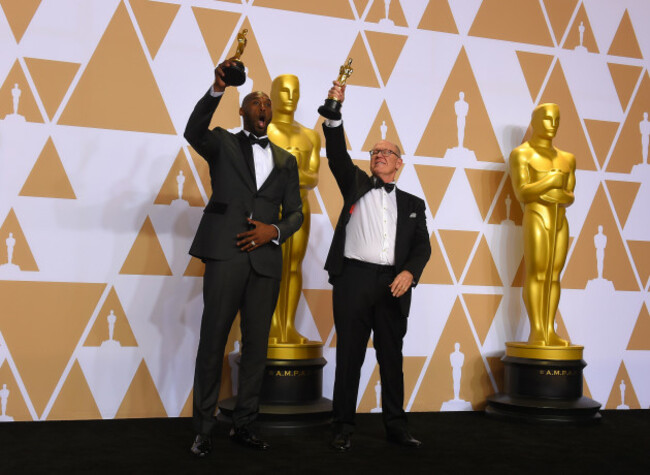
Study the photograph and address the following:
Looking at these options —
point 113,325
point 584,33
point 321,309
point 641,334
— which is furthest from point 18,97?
point 641,334

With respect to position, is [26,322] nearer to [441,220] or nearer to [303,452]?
[303,452]

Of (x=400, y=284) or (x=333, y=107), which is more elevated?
(x=333, y=107)

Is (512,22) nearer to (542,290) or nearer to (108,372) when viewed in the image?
(542,290)

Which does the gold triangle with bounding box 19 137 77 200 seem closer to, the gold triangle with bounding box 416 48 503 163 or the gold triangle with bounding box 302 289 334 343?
the gold triangle with bounding box 302 289 334 343

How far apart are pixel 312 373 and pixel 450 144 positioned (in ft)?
6.65

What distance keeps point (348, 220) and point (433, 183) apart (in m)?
1.61

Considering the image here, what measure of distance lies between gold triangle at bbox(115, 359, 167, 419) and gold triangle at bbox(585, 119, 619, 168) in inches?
144

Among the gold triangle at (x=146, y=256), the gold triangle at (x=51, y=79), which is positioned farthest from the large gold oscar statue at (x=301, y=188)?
the gold triangle at (x=51, y=79)

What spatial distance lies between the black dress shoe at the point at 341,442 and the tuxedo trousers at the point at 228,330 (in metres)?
0.42

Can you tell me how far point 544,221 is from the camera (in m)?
4.41

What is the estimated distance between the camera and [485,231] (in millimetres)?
4859

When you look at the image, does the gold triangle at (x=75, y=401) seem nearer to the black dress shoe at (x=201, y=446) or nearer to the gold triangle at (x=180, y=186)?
the gold triangle at (x=180, y=186)

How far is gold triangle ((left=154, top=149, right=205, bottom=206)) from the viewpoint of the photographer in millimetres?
4211

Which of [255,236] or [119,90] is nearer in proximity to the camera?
[255,236]
